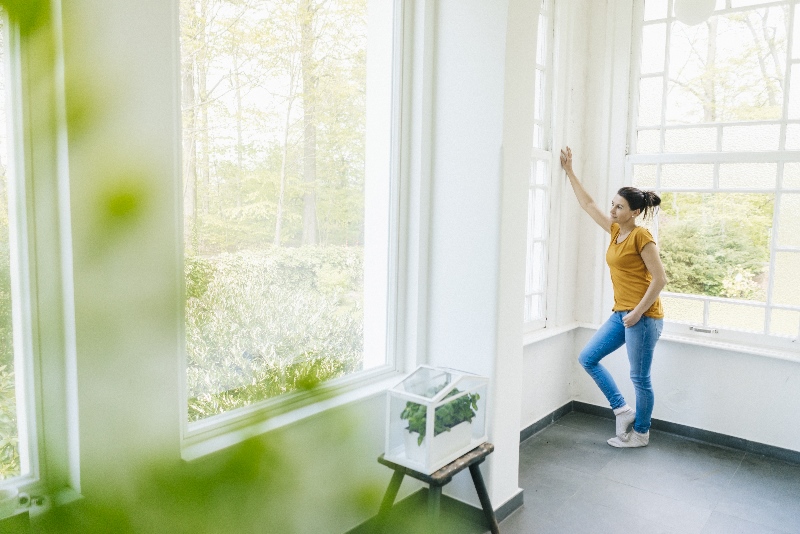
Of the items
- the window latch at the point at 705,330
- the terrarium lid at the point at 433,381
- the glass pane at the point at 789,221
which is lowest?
the window latch at the point at 705,330

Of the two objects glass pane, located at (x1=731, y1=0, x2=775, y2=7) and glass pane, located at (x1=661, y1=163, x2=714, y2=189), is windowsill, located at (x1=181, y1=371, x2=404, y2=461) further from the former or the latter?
glass pane, located at (x1=731, y1=0, x2=775, y2=7)

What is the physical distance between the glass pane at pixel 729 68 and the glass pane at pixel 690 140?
0.07m

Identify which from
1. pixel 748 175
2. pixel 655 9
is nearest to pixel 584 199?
pixel 748 175

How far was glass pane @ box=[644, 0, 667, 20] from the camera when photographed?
12.9 ft

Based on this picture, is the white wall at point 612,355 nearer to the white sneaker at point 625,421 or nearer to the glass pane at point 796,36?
the white sneaker at point 625,421

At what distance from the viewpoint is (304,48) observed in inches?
85.7

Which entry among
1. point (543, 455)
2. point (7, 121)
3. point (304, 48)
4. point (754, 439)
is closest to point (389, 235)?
point (304, 48)

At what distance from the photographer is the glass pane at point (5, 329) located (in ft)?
4.77

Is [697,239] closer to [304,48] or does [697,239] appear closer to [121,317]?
[304,48]

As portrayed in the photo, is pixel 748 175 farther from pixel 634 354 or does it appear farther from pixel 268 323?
pixel 268 323

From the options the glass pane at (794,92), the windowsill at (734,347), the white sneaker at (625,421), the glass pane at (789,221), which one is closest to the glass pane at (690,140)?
the glass pane at (794,92)

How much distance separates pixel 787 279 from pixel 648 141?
1.24 metres

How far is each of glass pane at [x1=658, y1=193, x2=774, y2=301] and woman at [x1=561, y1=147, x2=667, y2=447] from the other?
1.18 feet

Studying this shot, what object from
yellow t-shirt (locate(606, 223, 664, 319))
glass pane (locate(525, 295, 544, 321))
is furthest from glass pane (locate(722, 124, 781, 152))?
glass pane (locate(525, 295, 544, 321))
